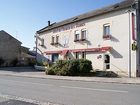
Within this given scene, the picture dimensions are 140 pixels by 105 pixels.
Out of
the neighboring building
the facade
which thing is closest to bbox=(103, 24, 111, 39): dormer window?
the neighboring building

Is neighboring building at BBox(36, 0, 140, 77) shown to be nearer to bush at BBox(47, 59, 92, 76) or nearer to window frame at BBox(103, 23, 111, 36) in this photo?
window frame at BBox(103, 23, 111, 36)

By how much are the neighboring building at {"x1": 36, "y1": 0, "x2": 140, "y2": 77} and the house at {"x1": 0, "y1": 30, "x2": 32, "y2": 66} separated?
1847cm

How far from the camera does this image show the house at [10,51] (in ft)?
179

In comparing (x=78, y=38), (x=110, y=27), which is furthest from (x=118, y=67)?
(x=78, y=38)

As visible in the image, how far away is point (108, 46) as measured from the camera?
28.7 metres

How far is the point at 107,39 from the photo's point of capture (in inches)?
1144

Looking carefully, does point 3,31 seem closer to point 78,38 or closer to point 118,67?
point 78,38

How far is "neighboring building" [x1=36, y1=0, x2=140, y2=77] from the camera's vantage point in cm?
2583

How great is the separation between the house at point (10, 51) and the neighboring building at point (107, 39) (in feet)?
60.6

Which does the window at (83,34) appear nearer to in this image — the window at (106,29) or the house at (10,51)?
the window at (106,29)

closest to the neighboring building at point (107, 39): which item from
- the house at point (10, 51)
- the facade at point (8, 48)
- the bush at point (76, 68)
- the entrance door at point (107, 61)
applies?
the entrance door at point (107, 61)

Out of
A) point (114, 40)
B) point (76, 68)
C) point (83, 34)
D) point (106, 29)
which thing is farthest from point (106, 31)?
point (76, 68)

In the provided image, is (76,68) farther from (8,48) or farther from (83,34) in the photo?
(8,48)

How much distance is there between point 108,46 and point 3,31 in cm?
3284
